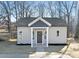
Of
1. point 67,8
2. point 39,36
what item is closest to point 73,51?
point 39,36

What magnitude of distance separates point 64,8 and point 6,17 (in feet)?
20.4

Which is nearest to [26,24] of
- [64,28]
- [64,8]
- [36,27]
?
[36,27]

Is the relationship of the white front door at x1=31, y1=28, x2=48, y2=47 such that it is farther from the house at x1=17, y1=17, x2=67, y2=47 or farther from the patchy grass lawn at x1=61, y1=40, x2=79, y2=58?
the patchy grass lawn at x1=61, y1=40, x2=79, y2=58

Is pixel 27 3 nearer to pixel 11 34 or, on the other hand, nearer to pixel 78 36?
pixel 11 34

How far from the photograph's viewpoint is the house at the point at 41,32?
50.5ft

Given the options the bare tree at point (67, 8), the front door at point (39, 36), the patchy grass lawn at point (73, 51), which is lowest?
the patchy grass lawn at point (73, 51)

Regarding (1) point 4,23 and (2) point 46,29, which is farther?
(1) point 4,23

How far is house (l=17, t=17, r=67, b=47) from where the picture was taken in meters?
15.4

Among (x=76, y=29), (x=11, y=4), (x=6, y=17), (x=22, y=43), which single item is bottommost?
(x=22, y=43)

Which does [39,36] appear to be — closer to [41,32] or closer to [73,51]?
[41,32]

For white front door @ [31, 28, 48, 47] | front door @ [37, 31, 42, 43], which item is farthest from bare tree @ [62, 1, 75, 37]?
front door @ [37, 31, 42, 43]

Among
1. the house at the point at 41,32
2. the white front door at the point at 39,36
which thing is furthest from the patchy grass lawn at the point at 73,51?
the white front door at the point at 39,36

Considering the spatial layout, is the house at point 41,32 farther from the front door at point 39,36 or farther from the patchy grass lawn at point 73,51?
the patchy grass lawn at point 73,51

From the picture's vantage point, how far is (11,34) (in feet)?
60.4
